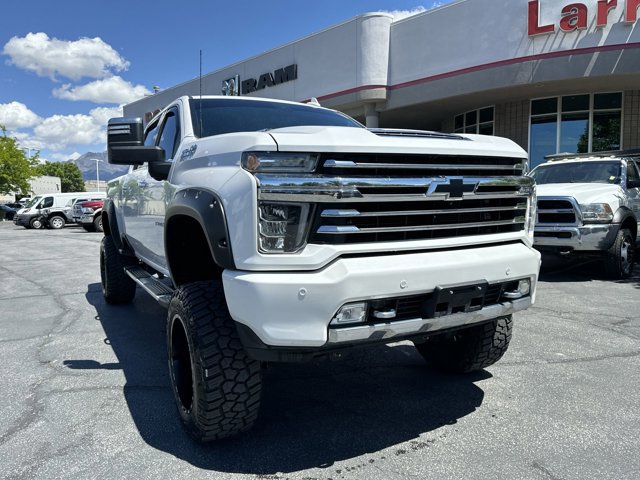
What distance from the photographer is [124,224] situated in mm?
5500

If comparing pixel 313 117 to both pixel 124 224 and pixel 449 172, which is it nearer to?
pixel 449 172

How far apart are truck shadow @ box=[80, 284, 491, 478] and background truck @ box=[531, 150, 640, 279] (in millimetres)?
4352

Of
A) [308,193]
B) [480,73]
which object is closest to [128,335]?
[308,193]

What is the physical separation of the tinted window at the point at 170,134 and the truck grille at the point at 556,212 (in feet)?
19.2

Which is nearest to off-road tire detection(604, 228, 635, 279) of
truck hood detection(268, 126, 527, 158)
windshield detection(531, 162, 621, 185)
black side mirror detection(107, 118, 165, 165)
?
windshield detection(531, 162, 621, 185)

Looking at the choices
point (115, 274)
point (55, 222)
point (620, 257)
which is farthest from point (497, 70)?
point (55, 222)

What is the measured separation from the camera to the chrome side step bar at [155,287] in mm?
3525

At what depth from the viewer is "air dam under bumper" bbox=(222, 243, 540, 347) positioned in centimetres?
229

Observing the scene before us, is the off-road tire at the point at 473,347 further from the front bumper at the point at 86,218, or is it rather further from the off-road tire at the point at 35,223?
the off-road tire at the point at 35,223

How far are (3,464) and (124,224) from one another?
3215 millimetres

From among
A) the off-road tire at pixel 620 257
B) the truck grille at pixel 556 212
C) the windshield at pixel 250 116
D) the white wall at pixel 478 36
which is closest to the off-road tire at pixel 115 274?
the windshield at pixel 250 116

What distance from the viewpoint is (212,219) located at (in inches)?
99.3

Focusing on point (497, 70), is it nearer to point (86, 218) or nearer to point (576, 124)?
point (576, 124)

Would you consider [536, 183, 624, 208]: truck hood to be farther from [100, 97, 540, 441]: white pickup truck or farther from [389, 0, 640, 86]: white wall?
[389, 0, 640, 86]: white wall
